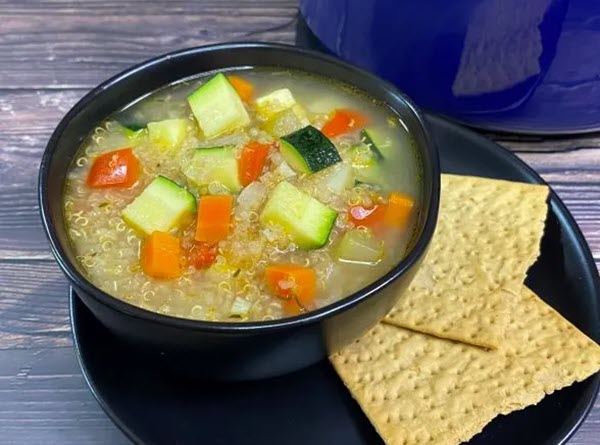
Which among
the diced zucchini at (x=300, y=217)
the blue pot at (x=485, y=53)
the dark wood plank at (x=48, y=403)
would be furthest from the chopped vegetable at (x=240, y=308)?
the blue pot at (x=485, y=53)

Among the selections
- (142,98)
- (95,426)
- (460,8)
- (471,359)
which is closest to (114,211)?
(142,98)

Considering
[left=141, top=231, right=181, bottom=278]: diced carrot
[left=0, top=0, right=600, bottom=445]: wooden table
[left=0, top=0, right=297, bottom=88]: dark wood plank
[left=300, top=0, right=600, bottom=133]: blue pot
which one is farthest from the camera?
[left=0, top=0, right=297, bottom=88]: dark wood plank

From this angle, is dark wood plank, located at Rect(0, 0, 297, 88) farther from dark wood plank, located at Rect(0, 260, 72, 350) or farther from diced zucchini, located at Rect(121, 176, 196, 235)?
diced zucchini, located at Rect(121, 176, 196, 235)

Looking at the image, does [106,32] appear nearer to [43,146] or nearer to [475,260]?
[43,146]

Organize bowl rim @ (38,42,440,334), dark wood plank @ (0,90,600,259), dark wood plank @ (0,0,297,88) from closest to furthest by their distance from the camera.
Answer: bowl rim @ (38,42,440,334) → dark wood plank @ (0,90,600,259) → dark wood plank @ (0,0,297,88)

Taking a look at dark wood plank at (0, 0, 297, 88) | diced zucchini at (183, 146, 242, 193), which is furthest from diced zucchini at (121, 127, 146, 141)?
dark wood plank at (0, 0, 297, 88)

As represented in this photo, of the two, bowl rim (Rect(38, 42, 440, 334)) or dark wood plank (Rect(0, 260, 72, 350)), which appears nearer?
bowl rim (Rect(38, 42, 440, 334))

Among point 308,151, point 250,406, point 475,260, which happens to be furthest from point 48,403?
point 475,260

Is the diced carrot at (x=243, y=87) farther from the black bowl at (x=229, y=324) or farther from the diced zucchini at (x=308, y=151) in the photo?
the diced zucchini at (x=308, y=151)
